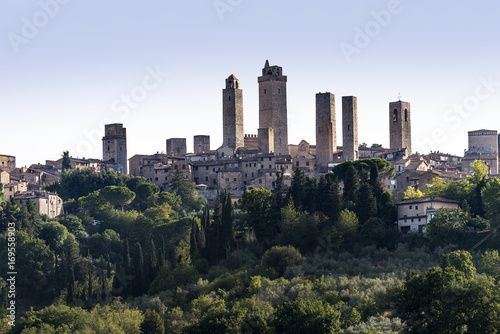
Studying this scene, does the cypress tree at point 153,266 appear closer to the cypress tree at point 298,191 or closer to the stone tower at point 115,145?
the cypress tree at point 298,191

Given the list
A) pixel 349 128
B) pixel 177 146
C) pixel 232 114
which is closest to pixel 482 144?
pixel 349 128

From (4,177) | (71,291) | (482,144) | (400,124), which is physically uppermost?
(400,124)

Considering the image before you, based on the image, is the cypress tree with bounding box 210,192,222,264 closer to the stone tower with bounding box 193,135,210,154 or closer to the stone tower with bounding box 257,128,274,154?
the stone tower with bounding box 257,128,274,154

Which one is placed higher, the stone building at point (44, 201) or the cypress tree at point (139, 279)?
the stone building at point (44, 201)

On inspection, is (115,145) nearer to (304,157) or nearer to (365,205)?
(304,157)

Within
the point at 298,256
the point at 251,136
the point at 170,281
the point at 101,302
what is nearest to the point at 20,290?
the point at 101,302

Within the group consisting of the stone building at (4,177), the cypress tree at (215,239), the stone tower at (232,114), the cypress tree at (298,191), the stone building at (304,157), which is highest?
the stone tower at (232,114)

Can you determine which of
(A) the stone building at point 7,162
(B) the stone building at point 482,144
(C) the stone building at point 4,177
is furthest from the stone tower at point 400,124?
(A) the stone building at point 7,162
